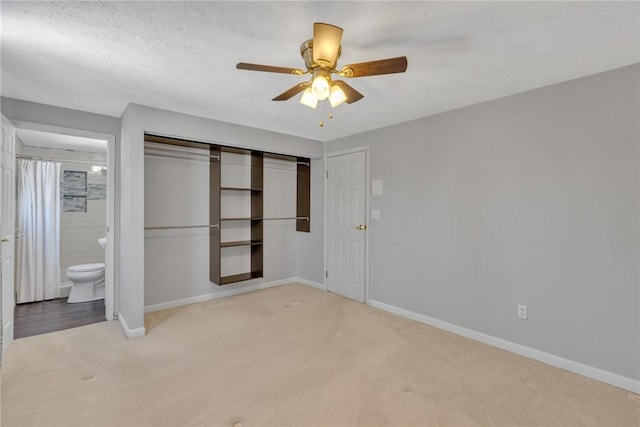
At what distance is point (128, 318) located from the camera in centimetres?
297

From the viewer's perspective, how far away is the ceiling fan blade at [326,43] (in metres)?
1.46

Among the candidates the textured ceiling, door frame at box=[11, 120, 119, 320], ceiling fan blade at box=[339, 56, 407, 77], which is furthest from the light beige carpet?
the textured ceiling

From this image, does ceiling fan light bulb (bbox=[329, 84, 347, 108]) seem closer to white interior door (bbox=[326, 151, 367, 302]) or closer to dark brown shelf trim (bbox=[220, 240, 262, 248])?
white interior door (bbox=[326, 151, 367, 302])

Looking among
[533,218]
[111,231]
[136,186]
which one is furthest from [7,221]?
[533,218]

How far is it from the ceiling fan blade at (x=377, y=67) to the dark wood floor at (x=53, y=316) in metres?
3.73

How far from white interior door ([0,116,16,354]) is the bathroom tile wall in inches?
69.0

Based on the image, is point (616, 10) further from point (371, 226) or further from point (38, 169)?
point (38, 169)

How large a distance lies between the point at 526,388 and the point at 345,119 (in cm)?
292

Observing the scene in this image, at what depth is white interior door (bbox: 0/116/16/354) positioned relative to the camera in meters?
2.54

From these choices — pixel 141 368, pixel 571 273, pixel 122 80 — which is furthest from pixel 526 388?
pixel 122 80

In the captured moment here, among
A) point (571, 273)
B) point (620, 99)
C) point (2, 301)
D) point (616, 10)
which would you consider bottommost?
point (2, 301)

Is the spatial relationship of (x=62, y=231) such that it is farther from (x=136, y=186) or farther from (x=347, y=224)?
(x=347, y=224)

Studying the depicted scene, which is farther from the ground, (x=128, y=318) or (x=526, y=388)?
(x=128, y=318)

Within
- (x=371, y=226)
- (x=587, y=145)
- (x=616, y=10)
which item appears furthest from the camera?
(x=371, y=226)
